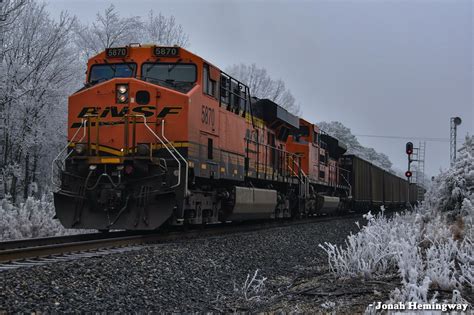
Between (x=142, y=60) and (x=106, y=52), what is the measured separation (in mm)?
901

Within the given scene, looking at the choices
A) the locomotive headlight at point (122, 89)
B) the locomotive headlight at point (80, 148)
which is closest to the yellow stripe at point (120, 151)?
the locomotive headlight at point (80, 148)

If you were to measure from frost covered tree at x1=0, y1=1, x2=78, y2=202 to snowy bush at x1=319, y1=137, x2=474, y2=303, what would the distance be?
56.1 ft

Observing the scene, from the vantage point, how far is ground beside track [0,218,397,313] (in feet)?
17.0

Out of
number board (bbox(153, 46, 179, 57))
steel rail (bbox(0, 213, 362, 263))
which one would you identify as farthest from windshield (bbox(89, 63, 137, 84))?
steel rail (bbox(0, 213, 362, 263))

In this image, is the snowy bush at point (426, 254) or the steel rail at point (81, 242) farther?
the steel rail at point (81, 242)

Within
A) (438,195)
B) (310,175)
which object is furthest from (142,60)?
(310,175)

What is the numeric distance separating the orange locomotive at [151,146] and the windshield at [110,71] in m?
0.02

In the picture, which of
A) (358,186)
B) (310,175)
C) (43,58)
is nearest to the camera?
(310,175)

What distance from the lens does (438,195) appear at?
37.0ft

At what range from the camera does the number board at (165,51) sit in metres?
11.2

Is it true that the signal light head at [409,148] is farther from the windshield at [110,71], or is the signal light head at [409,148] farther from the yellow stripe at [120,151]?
the windshield at [110,71]

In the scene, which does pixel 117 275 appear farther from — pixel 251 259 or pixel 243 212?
pixel 243 212

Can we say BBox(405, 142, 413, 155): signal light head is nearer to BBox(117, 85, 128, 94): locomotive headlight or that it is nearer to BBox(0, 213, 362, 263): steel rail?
BBox(0, 213, 362, 263): steel rail

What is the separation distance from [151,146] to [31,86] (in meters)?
14.7
